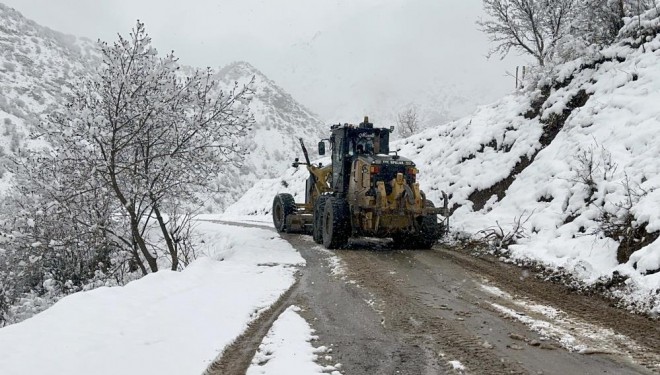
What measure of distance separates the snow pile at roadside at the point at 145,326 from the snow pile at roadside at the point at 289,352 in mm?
384

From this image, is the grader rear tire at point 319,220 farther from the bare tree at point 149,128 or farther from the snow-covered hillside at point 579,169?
the snow-covered hillside at point 579,169

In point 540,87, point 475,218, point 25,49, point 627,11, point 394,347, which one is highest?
point 25,49

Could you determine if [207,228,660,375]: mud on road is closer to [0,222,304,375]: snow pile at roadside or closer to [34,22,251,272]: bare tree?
[0,222,304,375]: snow pile at roadside

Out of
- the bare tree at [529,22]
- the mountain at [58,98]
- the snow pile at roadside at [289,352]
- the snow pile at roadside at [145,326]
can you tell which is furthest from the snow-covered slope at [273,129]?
the snow pile at roadside at [289,352]

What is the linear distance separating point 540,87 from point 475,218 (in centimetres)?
532

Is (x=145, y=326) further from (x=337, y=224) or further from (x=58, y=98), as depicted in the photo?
(x=58, y=98)

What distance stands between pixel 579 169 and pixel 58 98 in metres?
78.5

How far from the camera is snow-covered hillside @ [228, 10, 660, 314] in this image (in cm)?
718

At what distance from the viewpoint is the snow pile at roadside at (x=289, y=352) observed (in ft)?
13.2

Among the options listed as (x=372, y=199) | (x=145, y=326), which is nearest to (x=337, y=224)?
(x=372, y=199)

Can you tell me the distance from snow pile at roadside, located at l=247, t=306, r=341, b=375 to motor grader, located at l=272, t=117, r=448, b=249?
18.1 feet

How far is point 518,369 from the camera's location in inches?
159


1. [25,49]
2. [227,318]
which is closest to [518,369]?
[227,318]

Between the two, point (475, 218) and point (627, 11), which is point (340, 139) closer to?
point (475, 218)
